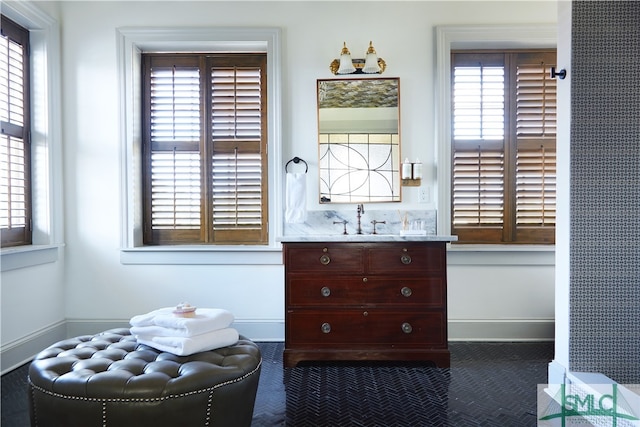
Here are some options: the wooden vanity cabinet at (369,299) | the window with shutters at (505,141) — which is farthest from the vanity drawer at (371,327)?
the window with shutters at (505,141)

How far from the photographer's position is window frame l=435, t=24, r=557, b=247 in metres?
3.82

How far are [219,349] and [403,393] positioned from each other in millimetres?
1328

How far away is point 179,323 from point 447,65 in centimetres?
306

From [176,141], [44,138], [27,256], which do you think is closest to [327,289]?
[176,141]

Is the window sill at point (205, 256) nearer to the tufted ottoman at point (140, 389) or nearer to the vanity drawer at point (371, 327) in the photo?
the vanity drawer at point (371, 327)

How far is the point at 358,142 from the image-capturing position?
3885 millimetres

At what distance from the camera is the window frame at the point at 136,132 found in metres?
3.86

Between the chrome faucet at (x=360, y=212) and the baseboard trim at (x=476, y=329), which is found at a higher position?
the chrome faucet at (x=360, y=212)

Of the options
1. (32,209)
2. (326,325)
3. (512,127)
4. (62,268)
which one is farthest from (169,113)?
(512,127)

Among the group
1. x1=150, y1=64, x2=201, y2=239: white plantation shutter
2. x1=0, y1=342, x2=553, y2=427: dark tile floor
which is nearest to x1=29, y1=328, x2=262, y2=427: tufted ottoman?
x1=0, y1=342, x2=553, y2=427: dark tile floor

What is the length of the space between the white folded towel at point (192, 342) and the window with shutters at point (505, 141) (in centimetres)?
251

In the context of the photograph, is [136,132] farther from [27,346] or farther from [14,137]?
[27,346]

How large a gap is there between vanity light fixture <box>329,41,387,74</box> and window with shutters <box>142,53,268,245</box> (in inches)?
28.1

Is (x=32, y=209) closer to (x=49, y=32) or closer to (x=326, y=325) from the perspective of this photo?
(x=49, y=32)
